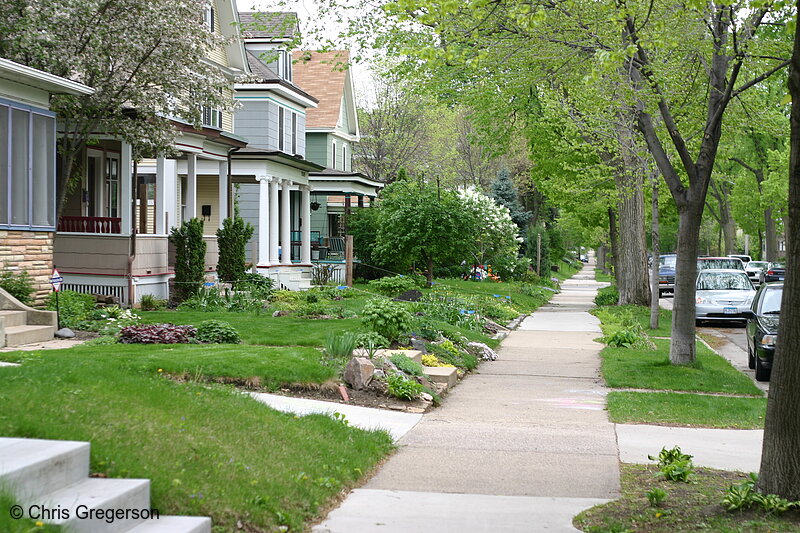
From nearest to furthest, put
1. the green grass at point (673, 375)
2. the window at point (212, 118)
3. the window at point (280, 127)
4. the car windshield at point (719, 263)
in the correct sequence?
the green grass at point (673, 375), the window at point (212, 118), the window at point (280, 127), the car windshield at point (719, 263)

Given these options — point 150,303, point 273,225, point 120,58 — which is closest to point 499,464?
point 120,58

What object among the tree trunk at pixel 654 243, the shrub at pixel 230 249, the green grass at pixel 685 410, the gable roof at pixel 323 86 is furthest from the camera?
the gable roof at pixel 323 86

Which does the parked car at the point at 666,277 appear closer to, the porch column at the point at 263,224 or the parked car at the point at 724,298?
the parked car at the point at 724,298

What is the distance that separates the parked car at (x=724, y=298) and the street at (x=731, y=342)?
374mm

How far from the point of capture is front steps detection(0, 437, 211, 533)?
478cm

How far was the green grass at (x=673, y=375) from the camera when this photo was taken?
1311cm

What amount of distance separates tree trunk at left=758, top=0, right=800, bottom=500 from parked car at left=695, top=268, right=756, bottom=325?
1849cm

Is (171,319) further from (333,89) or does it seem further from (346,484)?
(333,89)

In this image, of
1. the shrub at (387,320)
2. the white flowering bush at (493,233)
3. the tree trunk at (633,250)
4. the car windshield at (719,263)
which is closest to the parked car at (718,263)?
the car windshield at (719,263)

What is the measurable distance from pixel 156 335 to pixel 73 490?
9.01 m

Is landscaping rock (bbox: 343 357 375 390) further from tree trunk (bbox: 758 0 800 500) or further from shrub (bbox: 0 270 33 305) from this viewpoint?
shrub (bbox: 0 270 33 305)

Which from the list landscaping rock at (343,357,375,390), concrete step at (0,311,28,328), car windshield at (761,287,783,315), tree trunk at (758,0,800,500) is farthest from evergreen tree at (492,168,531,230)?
tree trunk at (758,0,800,500)

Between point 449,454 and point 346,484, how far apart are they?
164 centimetres

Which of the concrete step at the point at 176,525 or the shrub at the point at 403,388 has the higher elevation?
the concrete step at the point at 176,525
